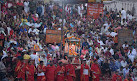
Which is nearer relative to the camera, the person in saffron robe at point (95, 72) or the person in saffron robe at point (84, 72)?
the person in saffron robe at point (84, 72)

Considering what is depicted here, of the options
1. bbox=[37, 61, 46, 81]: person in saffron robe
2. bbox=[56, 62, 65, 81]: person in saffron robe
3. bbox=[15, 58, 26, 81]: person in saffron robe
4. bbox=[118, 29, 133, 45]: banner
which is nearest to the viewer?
bbox=[15, 58, 26, 81]: person in saffron robe

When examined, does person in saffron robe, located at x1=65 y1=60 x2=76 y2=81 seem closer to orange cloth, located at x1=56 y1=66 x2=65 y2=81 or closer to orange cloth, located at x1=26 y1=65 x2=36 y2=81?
orange cloth, located at x1=56 y1=66 x2=65 y2=81

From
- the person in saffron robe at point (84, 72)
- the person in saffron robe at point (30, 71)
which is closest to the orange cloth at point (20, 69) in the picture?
the person in saffron robe at point (30, 71)

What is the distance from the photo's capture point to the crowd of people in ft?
47.8

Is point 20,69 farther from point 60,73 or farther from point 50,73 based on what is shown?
point 60,73

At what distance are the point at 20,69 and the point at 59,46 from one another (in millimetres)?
5560

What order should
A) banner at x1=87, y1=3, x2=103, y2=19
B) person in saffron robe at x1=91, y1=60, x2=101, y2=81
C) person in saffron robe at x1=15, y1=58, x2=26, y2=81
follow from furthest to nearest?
1. banner at x1=87, y1=3, x2=103, y2=19
2. person in saffron robe at x1=91, y1=60, x2=101, y2=81
3. person in saffron robe at x1=15, y1=58, x2=26, y2=81

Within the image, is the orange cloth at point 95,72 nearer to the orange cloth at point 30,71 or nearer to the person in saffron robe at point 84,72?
the person in saffron robe at point 84,72

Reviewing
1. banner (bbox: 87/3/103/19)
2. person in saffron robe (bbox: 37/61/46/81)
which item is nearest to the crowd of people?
person in saffron robe (bbox: 37/61/46/81)

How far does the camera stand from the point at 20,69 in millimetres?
14117

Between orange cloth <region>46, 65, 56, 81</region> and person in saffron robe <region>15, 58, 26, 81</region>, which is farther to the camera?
orange cloth <region>46, 65, 56, 81</region>

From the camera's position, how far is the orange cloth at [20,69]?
46.0ft

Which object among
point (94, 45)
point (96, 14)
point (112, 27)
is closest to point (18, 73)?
point (94, 45)

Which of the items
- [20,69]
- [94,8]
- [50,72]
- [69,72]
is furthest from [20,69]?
[94,8]
